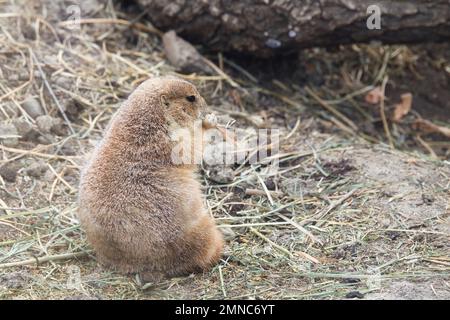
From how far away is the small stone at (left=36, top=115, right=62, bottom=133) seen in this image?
5.57 meters

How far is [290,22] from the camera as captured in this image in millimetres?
6312

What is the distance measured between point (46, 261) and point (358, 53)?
4055 millimetres

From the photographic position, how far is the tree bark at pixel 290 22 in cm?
618

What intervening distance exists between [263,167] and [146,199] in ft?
5.03

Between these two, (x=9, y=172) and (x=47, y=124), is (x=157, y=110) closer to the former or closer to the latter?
(x=9, y=172)

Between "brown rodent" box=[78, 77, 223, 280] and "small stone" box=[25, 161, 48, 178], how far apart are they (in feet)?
3.30

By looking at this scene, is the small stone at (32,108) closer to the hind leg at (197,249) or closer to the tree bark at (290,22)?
the tree bark at (290,22)

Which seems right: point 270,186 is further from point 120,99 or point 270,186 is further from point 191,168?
point 120,99

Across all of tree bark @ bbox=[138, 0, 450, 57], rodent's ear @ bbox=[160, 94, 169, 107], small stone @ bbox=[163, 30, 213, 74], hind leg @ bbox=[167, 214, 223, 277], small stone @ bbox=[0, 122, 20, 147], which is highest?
tree bark @ bbox=[138, 0, 450, 57]

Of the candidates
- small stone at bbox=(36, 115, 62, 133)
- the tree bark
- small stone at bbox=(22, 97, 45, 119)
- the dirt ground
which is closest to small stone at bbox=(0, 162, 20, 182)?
the dirt ground

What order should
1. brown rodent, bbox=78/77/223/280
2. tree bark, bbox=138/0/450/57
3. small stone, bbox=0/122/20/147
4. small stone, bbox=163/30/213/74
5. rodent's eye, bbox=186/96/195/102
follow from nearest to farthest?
brown rodent, bbox=78/77/223/280 < rodent's eye, bbox=186/96/195/102 < small stone, bbox=0/122/20/147 < tree bark, bbox=138/0/450/57 < small stone, bbox=163/30/213/74

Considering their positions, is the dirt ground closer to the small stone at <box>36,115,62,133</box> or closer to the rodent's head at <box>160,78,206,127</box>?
the small stone at <box>36,115,62,133</box>

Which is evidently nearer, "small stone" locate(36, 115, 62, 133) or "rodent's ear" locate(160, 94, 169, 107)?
"rodent's ear" locate(160, 94, 169, 107)

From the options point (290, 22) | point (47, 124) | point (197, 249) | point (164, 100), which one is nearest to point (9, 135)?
point (47, 124)
